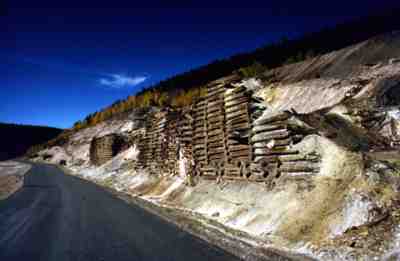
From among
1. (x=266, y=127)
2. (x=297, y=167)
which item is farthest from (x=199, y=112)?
(x=297, y=167)

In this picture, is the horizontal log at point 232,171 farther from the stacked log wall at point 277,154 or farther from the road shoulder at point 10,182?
the road shoulder at point 10,182

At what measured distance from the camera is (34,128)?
493 ft

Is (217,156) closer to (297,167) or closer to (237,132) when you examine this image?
(237,132)

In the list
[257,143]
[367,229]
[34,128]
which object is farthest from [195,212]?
[34,128]

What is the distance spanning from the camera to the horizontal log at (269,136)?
10.7 meters

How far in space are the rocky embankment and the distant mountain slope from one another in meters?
127

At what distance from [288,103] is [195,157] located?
19.5 ft

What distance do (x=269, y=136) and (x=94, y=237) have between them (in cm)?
680

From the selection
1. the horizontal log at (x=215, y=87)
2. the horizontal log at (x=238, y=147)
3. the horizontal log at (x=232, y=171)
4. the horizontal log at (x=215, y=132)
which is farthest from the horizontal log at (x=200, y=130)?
the horizontal log at (x=232, y=171)

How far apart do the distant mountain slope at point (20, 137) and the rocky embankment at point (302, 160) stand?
127055 millimetres

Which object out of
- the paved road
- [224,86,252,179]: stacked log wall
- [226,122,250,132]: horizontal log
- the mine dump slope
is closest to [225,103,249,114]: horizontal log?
[224,86,252,179]: stacked log wall

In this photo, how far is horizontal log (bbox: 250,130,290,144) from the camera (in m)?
10.7

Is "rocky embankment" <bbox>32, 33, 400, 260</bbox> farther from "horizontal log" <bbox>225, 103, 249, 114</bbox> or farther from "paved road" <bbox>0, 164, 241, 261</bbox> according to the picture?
"paved road" <bbox>0, 164, 241, 261</bbox>

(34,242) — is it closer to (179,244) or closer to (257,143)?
(179,244)
